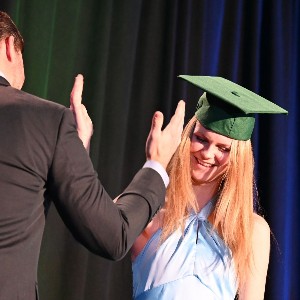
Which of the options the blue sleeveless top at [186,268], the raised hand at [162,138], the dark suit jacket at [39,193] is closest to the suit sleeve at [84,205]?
the dark suit jacket at [39,193]

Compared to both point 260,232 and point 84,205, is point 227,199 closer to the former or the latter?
point 260,232

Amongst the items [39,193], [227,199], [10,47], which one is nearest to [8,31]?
[10,47]

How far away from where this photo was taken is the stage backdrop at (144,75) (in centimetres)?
273

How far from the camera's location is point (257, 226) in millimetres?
2125

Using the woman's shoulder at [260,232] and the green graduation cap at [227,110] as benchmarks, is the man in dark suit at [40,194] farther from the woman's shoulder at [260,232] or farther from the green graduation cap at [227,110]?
the woman's shoulder at [260,232]

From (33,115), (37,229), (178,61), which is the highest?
(178,61)

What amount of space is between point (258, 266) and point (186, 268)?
27 cm

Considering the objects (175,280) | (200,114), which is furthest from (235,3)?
(175,280)

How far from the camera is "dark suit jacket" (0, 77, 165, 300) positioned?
112 cm

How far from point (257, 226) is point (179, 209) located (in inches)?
11.3

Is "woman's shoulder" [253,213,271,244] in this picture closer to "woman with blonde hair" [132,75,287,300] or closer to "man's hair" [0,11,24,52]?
"woman with blonde hair" [132,75,287,300]

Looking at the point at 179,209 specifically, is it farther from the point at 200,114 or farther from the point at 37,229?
the point at 37,229

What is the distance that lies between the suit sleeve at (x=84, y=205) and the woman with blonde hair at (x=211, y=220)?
2.70 feet

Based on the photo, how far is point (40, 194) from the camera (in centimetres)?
115
